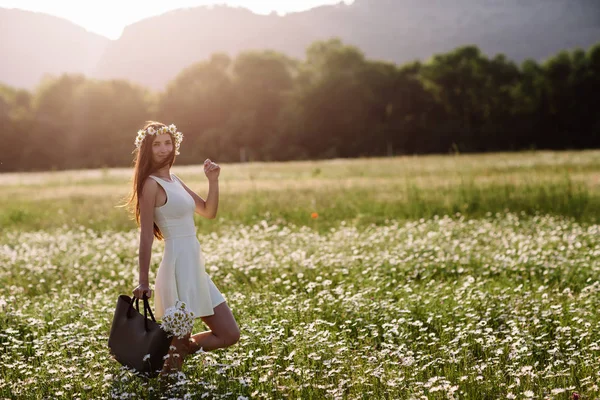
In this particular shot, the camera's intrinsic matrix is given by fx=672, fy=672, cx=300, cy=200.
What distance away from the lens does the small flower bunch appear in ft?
19.5

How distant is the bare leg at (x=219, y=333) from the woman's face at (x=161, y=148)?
61.1 inches

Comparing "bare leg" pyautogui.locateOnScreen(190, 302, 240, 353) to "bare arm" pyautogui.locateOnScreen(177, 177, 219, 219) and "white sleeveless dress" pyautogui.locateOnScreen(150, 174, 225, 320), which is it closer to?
"white sleeveless dress" pyautogui.locateOnScreen(150, 174, 225, 320)

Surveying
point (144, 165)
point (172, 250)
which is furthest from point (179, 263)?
point (144, 165)

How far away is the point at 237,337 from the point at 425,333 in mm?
2271

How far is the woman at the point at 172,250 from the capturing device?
632 cm

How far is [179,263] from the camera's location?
635cm

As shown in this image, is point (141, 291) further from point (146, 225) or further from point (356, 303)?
point (356, 303)

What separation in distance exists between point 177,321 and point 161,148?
1.70 metres

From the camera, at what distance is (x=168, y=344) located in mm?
6176

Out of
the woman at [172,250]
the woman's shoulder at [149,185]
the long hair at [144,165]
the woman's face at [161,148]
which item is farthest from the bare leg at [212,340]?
the woman's face at [161,148]

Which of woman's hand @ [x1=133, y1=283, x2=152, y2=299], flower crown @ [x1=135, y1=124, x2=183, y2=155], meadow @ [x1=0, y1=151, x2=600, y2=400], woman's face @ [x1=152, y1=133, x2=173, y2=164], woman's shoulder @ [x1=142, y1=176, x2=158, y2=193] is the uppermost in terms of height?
flower crown @ [x1=135, y1=124, x2=183, y2=155]

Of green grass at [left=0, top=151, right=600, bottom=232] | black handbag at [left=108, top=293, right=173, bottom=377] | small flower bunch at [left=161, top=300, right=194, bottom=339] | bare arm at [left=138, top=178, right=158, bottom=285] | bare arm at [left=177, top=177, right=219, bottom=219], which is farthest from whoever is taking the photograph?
green grass at [left=0, top=151, right=600, bottom=232]

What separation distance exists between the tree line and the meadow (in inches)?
2151

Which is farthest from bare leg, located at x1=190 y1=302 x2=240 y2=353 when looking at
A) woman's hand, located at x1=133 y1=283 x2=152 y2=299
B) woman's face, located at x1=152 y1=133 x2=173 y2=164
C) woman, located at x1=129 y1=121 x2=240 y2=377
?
woman's face, located at x1=152 y1=133 x2=173 y2=164
